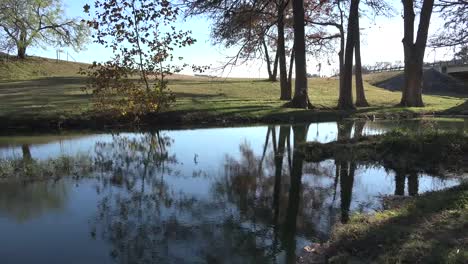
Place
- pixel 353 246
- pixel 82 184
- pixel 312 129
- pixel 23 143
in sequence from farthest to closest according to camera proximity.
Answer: pixel 312 129
pixel 23 143
pixel 82 184
pixel 353 246

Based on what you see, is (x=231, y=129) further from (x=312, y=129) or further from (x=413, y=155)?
(x=413, y=155)

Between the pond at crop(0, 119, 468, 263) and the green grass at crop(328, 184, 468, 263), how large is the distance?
753 mm

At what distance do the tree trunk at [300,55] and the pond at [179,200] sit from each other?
13.0 meters

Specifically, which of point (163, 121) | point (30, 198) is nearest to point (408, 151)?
point (30, 198)

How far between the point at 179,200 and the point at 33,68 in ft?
172

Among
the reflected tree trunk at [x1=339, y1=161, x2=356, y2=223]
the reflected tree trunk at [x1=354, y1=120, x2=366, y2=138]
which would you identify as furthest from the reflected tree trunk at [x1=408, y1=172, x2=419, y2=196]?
the reflected tree trunk at [x1=354, y1=120, x2=366, y2=138]

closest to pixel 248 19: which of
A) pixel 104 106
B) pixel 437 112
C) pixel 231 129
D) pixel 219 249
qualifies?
pixel 231 129

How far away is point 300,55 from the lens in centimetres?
2916

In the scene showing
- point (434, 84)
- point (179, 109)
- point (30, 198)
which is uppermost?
point (434, 84)

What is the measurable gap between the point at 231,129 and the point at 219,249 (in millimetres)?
15943

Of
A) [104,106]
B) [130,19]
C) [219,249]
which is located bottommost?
[219,249]

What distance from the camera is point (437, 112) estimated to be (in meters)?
30.2

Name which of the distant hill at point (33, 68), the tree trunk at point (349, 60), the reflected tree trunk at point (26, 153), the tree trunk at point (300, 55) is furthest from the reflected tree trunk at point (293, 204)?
the distant hill at point (33, 68)

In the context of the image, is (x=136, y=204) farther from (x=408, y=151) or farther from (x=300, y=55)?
(x=300, y=55)
